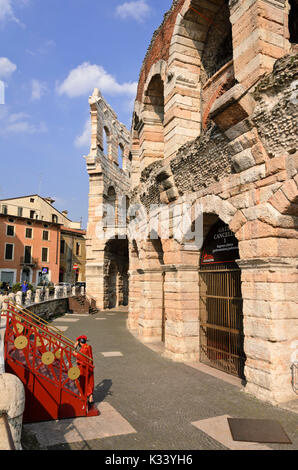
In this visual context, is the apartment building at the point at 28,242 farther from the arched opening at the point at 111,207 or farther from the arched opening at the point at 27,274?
the arched opening at the point at 111,207

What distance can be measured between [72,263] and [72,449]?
3568 centimetres

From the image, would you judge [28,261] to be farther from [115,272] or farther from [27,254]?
[115,272]

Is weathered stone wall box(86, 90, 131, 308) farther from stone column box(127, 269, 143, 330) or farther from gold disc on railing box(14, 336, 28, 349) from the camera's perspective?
gold disc on railing box(14, 336, 28, 349)

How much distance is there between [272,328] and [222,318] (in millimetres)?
2261

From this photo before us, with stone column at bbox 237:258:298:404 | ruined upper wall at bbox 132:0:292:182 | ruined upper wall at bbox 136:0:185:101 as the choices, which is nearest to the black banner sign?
stone column at bbox 237:258:298:404

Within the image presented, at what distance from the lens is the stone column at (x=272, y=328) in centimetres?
507

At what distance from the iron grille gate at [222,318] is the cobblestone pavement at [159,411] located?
72 cm

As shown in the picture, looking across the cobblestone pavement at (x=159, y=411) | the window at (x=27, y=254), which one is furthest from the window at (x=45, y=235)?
the cobblestone pavement at (x=159, y=411)

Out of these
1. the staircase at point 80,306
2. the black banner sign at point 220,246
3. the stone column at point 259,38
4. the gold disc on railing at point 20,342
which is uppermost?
the stone column at point 259,38

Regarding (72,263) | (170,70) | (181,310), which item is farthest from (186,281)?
(72,263)

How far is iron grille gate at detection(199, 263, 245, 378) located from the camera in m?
6.83

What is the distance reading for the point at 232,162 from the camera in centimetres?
604

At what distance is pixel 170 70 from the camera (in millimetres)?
8664

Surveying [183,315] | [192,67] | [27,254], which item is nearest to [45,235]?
[27,254]
